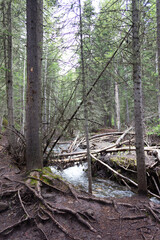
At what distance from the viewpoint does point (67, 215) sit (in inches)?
132

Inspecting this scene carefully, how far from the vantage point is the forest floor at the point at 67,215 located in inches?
115

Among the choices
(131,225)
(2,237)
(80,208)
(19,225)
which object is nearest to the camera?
(2,237)

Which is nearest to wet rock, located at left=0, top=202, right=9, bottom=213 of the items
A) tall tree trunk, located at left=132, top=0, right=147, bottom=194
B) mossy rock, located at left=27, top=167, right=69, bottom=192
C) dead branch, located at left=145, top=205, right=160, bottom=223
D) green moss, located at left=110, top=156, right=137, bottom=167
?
mossy rock, located at left=27, top=167, right=69, bottom=192

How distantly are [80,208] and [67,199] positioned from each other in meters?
0.47

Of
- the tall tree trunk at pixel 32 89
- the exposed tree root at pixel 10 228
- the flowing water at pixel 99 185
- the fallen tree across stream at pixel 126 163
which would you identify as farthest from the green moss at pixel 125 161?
the exposed tree root at pixel 10 228

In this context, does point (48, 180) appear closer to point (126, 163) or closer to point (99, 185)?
point (99, 185)

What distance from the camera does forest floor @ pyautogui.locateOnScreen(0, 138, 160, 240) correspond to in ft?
9.58

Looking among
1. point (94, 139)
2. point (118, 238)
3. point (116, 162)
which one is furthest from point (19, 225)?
point (94, 139)

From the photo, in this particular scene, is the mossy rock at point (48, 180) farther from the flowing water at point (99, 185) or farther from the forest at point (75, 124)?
the flowing water at point (99, 185)

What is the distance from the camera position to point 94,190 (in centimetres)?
643

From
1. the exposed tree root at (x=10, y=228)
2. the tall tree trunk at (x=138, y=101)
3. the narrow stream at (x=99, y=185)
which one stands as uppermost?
the tall tree trunk at (x=138, y=101)

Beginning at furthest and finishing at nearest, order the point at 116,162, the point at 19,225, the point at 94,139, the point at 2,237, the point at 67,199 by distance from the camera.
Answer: the point at 94,139, the point at 116,162, the point at 67,199, the point at 19,225, the point at 2,237

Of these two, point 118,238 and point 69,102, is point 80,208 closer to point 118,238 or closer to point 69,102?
point 118,238

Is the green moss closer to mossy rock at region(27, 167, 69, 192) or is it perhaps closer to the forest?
the forest
